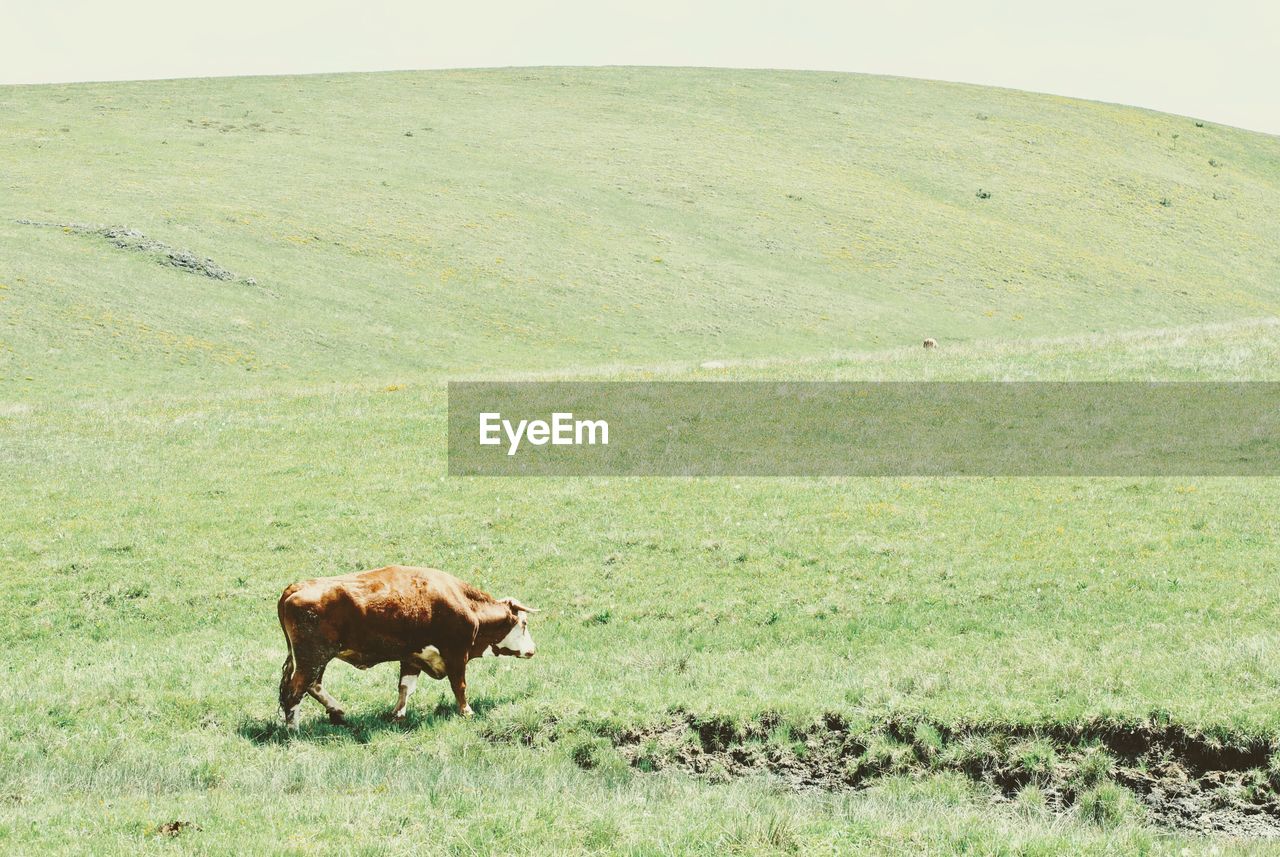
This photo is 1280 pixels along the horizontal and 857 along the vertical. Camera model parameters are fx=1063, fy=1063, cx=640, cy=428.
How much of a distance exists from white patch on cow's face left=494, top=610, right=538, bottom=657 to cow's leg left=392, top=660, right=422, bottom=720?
1.12m

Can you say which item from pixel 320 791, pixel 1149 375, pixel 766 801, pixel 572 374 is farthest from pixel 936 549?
pixel 572 374

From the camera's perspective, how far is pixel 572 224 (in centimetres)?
8038

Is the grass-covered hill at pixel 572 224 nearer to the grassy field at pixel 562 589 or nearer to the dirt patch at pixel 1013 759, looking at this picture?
the grassy field at pixel 562 589

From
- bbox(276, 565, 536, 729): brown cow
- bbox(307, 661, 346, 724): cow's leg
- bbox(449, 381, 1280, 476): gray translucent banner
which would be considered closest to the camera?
bbox(276, 565, 536, 729): brown cow

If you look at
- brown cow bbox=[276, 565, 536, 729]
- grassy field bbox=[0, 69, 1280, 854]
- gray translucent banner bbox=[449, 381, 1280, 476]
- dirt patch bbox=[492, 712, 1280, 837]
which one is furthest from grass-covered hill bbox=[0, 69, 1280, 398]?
dirt patch bbox=[492, 712, 1280, 837]

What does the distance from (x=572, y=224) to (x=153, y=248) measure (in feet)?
97.2

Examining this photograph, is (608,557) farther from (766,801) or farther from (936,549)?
(766,801)

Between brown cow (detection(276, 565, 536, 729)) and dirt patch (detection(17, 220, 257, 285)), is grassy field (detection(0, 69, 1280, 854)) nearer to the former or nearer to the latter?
brown cow (detection(276, 565, 536, 729))

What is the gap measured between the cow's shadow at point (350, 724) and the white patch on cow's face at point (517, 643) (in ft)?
2.46

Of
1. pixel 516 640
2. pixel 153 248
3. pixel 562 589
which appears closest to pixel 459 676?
pixel 516 640

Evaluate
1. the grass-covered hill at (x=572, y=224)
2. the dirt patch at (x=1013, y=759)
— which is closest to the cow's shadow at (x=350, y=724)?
the dirt patch at (x=1013, y=759)

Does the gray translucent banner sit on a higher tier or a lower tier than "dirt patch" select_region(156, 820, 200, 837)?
higher

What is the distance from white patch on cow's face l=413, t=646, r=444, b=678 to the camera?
44.1 ft

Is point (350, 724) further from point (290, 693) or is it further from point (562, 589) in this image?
point (562, 589)
